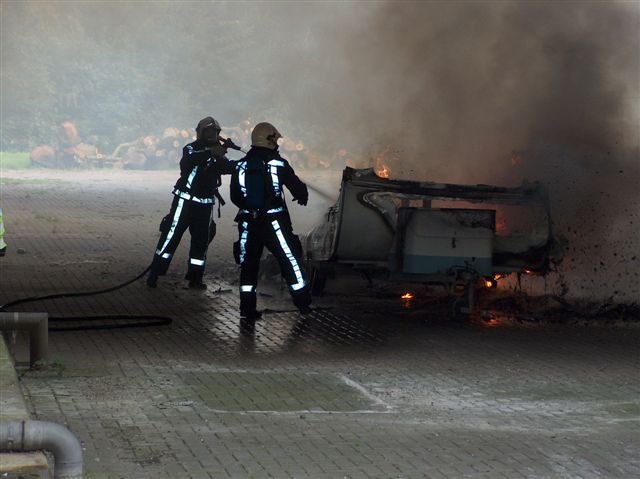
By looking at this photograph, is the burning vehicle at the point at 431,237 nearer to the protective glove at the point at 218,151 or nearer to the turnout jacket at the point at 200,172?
the protective glove at the point at 218,151

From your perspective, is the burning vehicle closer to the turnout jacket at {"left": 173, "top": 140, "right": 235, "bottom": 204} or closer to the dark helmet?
the dark helmet

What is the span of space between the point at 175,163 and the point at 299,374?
83.4ft

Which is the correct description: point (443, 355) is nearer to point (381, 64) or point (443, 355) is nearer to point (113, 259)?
point (113, 259)

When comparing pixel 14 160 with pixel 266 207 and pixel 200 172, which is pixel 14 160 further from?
pixel 266 207

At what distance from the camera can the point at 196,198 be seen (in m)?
11.0

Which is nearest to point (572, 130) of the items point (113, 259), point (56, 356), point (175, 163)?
point (113, 259)

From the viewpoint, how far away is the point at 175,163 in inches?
1278

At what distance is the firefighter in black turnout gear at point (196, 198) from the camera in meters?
10.9

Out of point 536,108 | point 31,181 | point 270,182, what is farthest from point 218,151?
point 31,181

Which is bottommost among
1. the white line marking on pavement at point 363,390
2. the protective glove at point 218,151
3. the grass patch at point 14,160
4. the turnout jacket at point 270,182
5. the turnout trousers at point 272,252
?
the white line marking on pavement at point 363,390

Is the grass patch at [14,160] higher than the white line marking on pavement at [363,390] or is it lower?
higher

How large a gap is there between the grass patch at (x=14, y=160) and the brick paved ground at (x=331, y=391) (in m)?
20.3

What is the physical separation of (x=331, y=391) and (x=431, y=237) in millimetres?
2744

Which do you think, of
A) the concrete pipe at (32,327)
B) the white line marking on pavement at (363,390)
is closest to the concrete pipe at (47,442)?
the white line marking on pavement at (363,390)
